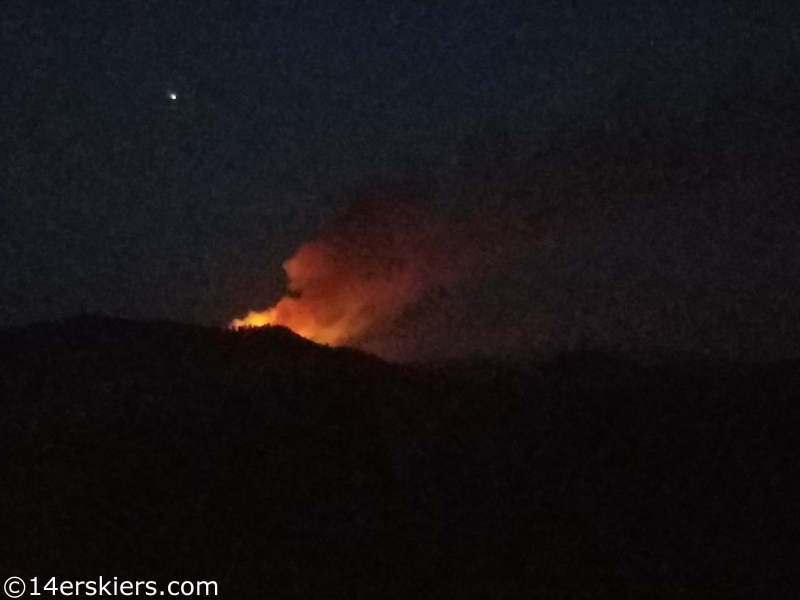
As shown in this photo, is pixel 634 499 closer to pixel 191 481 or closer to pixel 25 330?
pixel 191 481

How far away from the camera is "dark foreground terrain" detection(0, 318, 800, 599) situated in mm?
4652

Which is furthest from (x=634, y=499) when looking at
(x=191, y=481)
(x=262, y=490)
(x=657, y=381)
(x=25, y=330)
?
(x=25, y=330)

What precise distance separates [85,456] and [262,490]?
3.88ft

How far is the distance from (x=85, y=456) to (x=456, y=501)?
7.77ft

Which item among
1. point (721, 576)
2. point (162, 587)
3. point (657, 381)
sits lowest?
point (721, 576)

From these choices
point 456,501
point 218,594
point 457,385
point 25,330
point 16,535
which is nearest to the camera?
point 218,594

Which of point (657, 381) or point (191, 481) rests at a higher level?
point (657, 381)

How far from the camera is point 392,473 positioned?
5555mm

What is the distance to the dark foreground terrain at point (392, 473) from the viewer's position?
465 cm

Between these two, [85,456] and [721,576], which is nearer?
[721,576]

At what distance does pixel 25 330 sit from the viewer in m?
7.55

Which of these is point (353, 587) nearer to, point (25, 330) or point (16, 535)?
point (16, 535)

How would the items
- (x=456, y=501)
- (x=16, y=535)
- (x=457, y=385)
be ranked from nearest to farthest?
1. (x=16, y=535)
2. (x=456, y=501)
3. (x=457, y=385)

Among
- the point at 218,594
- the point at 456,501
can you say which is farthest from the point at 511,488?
the point at 218,594
